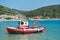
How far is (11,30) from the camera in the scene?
41000 mm

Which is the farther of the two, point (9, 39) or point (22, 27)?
point (22, 27)

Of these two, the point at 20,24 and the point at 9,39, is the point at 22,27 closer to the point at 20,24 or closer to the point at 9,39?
the point at 20,24

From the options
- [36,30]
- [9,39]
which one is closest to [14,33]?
[36,30]

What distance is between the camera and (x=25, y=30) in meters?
41.5

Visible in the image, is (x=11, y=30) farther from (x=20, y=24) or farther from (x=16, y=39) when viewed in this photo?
(x=16, y=39)

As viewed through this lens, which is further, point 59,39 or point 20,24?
point 20,24

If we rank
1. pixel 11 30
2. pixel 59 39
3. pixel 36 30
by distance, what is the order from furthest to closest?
pixel 36 30 < pixel 11 30 < pixel 59 39

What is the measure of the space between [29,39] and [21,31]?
8.35 metres

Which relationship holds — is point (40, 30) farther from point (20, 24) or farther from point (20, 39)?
point (20, 39)

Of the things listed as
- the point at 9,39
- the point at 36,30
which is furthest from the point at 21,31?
the point at 9,39

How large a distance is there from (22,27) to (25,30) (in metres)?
0.90

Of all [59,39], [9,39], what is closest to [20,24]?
Answer: [9,39]

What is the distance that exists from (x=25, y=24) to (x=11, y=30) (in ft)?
9.76

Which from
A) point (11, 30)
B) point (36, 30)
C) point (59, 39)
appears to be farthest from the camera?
point (36, 30)
